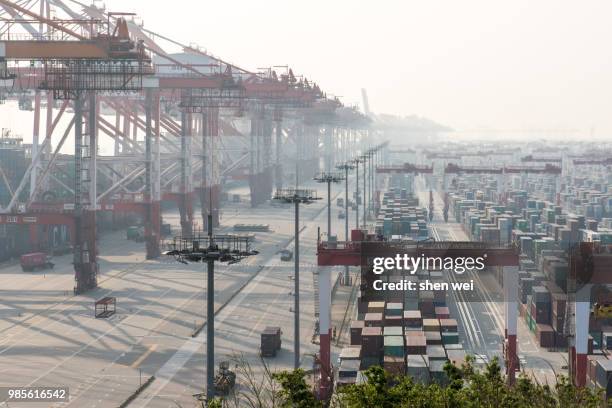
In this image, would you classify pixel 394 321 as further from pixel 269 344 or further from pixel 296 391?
pixel 296 391

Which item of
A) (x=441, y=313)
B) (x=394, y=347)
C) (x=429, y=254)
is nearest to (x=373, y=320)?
(x=394, y=347)

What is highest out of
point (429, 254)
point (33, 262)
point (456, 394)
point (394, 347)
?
point (429, 254)

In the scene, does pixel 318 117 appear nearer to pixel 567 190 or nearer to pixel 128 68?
pixel 567 190

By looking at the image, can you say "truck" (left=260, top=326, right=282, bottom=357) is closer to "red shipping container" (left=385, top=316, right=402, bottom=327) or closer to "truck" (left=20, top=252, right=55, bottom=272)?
"red shipping container" (left=385, top=316, right=402, bottom=327)

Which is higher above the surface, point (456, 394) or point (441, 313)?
point (456, 394)

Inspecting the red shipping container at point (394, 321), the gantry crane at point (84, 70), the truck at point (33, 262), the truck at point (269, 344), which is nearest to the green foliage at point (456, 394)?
the red shipping container at point (394, 321)

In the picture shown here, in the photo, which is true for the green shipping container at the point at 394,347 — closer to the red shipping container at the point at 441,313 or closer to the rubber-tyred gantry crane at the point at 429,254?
the rubber-tyred gantry crane at the point at 429,254

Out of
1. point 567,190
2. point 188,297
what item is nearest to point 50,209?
point 188,297

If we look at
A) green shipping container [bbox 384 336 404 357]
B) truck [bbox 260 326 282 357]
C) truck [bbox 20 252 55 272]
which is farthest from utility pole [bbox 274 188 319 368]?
truck [bbox 20 252 55 272]
